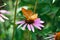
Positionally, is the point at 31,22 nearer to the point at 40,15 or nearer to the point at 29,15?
the point at 29,15

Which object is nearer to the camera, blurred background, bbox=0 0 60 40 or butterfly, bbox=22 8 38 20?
butterfly, bbox=22 8 38 20

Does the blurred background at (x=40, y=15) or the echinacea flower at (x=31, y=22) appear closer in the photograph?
the echinacea flower at (x=31, y=22)

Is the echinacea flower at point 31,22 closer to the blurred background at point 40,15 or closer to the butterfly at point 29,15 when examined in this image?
the butterfly at point 29,15

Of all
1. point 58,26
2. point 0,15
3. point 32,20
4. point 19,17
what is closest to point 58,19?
point 58,26

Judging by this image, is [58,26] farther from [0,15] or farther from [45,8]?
[0,15]

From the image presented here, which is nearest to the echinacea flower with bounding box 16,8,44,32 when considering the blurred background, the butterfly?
the butterfly

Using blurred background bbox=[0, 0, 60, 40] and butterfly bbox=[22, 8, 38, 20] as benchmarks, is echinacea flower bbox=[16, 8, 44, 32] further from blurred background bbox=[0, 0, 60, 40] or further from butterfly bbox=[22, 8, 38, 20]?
blurred background bbox=[0, 0, 60, 40]

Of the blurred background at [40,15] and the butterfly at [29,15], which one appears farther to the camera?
the blurred background at [40,15]

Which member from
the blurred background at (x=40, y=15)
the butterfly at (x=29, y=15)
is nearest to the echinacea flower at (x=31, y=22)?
the butterfly at (x=29, y=15)

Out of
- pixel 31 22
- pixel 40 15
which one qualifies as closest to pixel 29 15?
pixel 31 22

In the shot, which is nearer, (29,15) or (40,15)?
(29,15)

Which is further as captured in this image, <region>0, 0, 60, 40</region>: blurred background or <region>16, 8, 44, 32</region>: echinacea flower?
<region>0, 0, 60, 40</region>: blurred background
